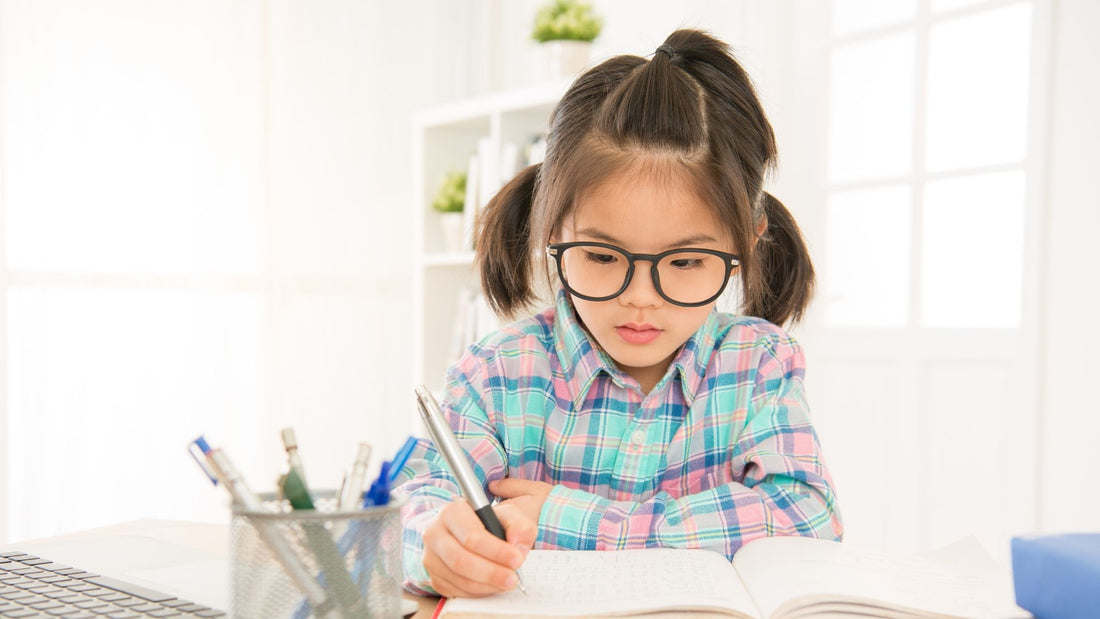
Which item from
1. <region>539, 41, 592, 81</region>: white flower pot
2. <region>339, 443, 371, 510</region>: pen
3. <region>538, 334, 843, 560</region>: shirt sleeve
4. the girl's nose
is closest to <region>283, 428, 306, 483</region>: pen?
<region>339, 443, 371, 510</region>: pen

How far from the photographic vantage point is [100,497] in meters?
2.73

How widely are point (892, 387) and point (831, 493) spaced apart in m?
1.70

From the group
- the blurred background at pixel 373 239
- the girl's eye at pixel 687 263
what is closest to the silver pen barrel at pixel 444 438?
the girl's eye at pixel 687 263

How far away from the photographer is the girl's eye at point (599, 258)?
1.03 m

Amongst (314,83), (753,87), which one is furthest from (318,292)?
(753,87)

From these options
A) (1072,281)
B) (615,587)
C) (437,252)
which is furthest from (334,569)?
(437,252)

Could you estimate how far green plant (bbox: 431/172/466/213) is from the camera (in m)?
3.01

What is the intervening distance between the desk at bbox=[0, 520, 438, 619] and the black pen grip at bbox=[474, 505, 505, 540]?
0.28 ft

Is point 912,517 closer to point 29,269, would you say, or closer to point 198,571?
point 198,571

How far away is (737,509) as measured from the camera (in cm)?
92

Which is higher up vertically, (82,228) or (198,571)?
(82,228)

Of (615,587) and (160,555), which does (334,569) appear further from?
(160,555)

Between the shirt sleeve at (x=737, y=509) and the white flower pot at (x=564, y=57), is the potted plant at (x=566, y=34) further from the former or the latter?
the shirt sleeve at (x=737, y=509)

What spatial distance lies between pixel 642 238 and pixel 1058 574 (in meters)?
0.54
